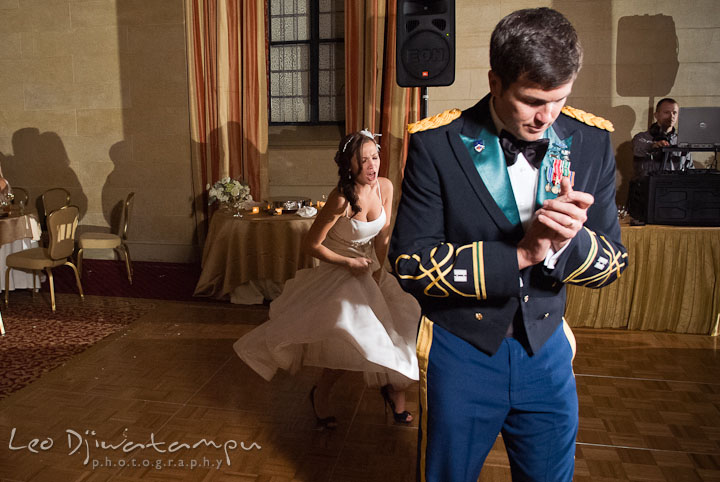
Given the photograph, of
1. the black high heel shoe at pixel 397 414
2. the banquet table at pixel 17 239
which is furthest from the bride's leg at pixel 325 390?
the banquet table at pixel 17 239

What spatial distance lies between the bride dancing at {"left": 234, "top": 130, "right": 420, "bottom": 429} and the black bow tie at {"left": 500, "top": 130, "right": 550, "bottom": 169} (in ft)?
4.70

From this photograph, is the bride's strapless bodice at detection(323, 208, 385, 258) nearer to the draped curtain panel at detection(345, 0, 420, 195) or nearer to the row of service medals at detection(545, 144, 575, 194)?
the row of service medals at detection(545, 144, 575, 194)

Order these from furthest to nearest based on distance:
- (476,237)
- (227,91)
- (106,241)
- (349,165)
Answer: (227,91)
(106,241)
(349,165)
(476,237)

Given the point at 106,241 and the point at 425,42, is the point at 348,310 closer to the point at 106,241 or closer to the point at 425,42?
the point at 425,42

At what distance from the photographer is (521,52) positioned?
970 mm

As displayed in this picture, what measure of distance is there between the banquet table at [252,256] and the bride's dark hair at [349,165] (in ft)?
6.63

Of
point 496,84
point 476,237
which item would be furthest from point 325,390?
point 496,84

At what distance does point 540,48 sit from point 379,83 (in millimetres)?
5170

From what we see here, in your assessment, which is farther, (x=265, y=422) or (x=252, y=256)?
(x=252, y=256)

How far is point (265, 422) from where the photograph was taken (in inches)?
114

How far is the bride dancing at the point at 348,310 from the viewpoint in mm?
2488

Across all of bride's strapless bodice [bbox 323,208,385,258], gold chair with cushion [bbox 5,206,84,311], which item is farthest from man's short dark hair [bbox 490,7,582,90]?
gold chair with cushion [bbox 5,206,84,311]

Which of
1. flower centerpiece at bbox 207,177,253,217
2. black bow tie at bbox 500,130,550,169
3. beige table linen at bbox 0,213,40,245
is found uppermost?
black bow tie at bbox 500,130,550,169

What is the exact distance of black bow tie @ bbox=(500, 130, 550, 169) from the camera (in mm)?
1153
